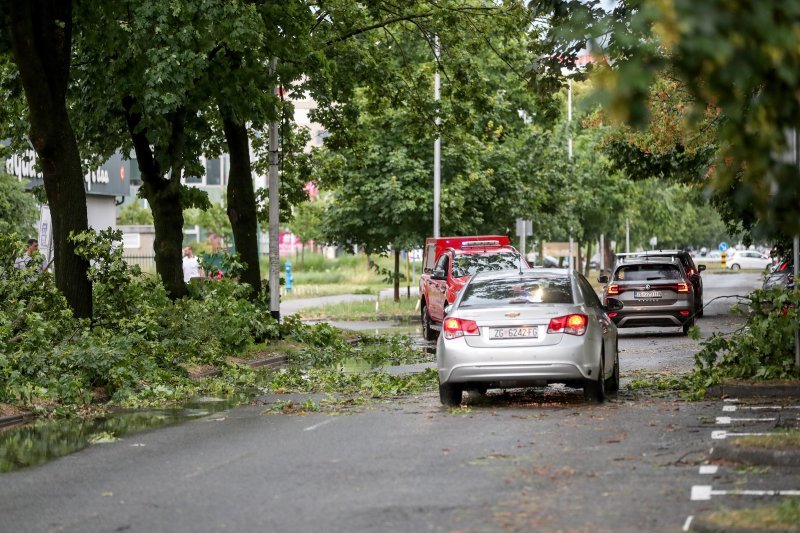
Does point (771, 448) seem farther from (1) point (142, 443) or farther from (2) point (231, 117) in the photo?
(2) point (231, 117)

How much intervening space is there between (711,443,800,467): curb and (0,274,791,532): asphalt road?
0.28 m

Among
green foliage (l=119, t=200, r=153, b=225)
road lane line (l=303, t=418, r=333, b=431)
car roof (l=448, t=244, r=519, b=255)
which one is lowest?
road lane line (l=303, t=418, r=333, b=431)

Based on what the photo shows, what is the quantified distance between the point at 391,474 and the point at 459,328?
464 centimetres

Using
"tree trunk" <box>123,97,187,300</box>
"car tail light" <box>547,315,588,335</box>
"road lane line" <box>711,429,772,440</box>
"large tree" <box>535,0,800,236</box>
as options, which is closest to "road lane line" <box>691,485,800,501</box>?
"road lane line" <box>711,429,772,440</box>

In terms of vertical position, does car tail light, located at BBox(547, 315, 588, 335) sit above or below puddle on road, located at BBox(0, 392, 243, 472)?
above

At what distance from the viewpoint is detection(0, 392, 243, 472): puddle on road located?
1194cm

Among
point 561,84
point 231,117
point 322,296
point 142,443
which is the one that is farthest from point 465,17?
point 322,296

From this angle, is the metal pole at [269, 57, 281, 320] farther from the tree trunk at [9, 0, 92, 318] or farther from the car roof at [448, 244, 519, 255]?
the tree trunk at [9, 0, 92, 318]

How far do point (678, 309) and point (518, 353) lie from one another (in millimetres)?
14924

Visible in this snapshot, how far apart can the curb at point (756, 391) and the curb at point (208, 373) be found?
23.4ft

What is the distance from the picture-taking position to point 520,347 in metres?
14.4

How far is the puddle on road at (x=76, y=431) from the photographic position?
11.9 m

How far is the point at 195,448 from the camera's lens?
12.1 metres

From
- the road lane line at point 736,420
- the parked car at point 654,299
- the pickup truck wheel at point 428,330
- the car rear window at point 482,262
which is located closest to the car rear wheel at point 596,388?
Answer: the road lane line at point 736,420
